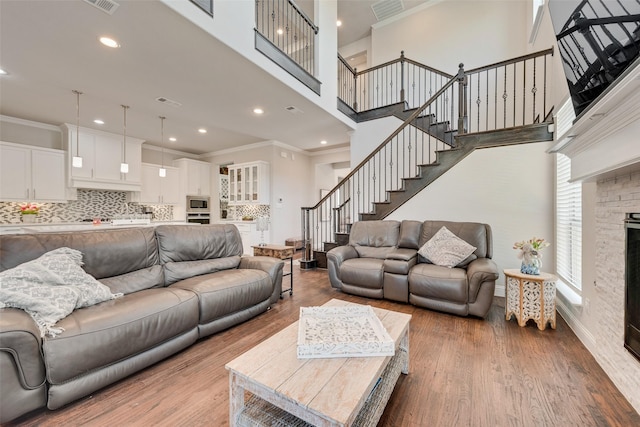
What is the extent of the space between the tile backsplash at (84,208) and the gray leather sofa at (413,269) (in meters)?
5.68

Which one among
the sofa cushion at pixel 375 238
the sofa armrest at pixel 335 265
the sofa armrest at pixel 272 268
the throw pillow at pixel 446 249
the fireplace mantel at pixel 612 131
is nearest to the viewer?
the fireplace mantel at pixel 612 131

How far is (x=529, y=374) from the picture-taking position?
1.74m

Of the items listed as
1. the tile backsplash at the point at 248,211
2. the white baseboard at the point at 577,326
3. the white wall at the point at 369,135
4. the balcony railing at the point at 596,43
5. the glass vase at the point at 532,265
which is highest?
the white wall at the point at 369,135

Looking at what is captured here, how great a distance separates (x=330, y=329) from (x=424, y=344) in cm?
114

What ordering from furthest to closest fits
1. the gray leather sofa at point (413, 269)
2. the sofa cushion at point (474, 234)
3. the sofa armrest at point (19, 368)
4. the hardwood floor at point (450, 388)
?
the sofa cushion at point (474, 234)
the gray leather sofa at point (413, 269)
the hardwood floor at point (450, 388)
the sofa armrest at point (19, 368)

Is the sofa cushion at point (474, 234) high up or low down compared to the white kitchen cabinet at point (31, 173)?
down

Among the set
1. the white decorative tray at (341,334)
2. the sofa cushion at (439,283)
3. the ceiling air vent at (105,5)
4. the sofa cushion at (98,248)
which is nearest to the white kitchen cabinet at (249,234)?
the sofa cushion at (98,248)

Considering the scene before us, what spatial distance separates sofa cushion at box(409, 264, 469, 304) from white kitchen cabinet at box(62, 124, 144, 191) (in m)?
6.12

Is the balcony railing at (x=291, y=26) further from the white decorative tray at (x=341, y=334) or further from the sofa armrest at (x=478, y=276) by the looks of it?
the sofa armrest at (x=478, y=276)

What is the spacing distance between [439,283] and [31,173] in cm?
693

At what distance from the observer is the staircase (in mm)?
3867

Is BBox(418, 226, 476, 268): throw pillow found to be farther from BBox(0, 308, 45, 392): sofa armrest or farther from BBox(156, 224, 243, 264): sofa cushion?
BBox(0, 308, 45, 392): sofa armrest

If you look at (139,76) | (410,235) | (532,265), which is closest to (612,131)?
(532,265)

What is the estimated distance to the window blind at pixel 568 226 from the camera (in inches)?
98.2
